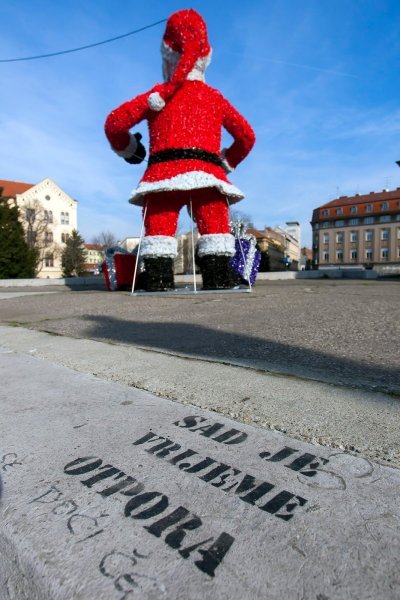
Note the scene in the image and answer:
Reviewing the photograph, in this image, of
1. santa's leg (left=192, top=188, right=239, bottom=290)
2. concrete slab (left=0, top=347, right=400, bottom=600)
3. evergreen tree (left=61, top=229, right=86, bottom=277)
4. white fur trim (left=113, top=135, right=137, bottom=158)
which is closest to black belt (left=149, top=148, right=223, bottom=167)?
santa's leg (left=192, top=188, right=239, bottom=290)

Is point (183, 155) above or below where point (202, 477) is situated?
above

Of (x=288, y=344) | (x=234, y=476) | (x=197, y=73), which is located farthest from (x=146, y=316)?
(x=197, y=73)

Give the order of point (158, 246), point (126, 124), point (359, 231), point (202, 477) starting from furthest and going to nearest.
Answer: point (359, 231), point (158, 246), point (126, 124), point (202, 477)

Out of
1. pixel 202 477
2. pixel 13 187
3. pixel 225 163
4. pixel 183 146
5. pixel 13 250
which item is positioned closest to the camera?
pixel 202 477

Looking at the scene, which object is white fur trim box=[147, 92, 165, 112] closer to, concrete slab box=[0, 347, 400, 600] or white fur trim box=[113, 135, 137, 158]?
white fur trim box=[113, 135, 137, 158]

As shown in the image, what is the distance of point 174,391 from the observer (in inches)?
72.7

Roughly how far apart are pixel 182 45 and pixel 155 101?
1.11 metres

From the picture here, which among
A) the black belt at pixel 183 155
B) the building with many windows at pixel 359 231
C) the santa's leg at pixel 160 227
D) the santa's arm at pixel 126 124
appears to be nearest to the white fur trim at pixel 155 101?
the santa's arm at pixel 126 124

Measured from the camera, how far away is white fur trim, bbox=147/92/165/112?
6688mm

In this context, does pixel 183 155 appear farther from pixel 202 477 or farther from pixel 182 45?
pixel 202 477

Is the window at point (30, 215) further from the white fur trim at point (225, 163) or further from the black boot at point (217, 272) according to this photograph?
the black boot at point (217, 272)

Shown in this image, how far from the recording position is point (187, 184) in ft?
22.2

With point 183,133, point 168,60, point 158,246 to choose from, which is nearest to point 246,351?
point 158,246

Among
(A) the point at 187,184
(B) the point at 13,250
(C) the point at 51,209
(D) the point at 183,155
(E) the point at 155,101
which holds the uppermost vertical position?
(C) the point at 51,209
